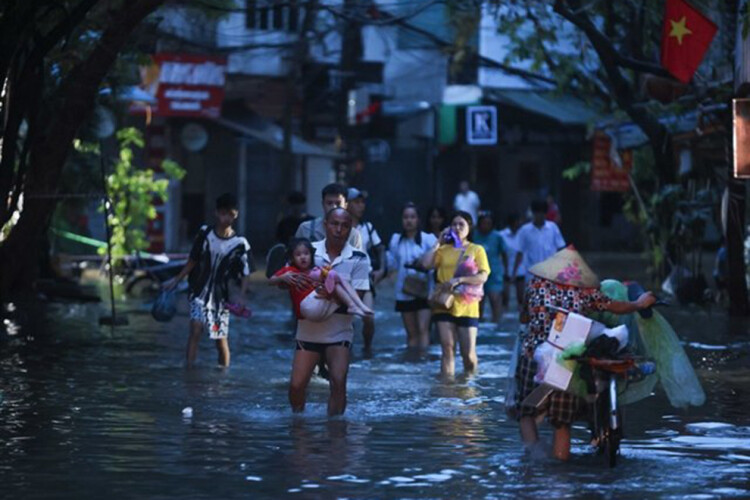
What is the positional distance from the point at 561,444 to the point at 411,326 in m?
7.45

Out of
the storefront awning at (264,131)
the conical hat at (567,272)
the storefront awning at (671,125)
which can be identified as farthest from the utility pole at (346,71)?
the conical hat at (567,272)

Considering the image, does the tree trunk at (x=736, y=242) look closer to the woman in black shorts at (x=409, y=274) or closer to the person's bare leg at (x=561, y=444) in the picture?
the woman in black shorts at (x=409, y=274)

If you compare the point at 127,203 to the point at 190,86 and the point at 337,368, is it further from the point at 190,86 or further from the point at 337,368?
the point at 337,368

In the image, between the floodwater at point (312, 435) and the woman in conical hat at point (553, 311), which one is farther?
the woman in conical hat at point (553, 311)

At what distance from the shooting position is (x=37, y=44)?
724 inches

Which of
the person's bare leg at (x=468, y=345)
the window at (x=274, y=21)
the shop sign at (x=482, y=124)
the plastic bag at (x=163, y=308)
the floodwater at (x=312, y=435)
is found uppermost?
the window at (x=274, y=21)

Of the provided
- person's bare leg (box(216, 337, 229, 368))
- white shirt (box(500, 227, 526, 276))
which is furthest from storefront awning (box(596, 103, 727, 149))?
person's bare leg (box(216, 337, 229, 368))

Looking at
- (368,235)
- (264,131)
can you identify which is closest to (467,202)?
(264,131)

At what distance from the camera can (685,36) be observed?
66.5 feet

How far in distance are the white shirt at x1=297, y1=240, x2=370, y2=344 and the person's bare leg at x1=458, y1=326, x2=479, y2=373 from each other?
349 centimetres

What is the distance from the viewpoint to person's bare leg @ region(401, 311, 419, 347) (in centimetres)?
1745

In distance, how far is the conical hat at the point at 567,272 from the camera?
1002 centimetres

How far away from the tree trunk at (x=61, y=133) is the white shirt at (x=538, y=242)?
5.84 meters

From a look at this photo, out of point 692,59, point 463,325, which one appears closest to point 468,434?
point 463,325
